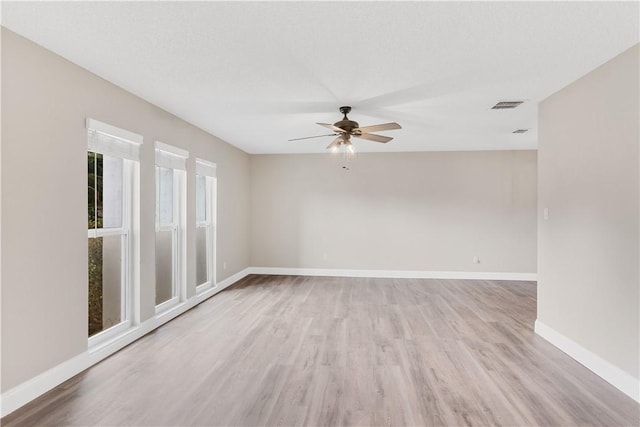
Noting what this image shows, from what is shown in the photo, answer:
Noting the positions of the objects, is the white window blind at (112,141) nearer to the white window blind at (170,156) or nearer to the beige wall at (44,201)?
the beige wall at (44,201)

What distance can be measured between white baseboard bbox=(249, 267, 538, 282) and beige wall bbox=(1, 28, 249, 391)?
466cm

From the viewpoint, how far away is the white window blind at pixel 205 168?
5.20m

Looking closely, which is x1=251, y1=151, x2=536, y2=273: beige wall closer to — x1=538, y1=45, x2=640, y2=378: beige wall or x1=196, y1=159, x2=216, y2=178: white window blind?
x1=196, y1=159, x2=216, y2=178: white window blind

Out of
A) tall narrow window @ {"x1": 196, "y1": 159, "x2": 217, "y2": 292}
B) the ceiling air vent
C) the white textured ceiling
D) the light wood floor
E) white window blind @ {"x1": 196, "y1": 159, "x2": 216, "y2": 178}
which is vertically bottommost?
the light wood floor

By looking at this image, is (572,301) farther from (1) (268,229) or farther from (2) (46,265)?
(1) (268,229)

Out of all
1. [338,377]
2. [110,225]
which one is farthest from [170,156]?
[338,377]

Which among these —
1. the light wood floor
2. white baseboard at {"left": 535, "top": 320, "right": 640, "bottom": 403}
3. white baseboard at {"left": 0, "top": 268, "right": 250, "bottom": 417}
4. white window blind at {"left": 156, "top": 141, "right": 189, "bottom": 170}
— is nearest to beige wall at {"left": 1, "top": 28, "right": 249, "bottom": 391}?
white baseboard at {"left": 0, "top": 268, "right": 250, "bottom": 417}

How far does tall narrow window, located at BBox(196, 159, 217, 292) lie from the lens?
5.50 metres

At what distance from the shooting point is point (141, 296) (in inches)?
150

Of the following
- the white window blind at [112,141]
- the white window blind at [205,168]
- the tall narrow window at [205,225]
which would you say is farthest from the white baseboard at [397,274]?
the white window blind at [112,141]

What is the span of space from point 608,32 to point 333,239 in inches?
219

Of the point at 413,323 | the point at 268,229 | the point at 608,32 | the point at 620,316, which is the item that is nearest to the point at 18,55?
the point at 608,32

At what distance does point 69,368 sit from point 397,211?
581cm

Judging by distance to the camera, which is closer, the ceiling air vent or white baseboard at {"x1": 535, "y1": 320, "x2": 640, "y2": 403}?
white baseboard at {"x1": 535, "y1": 320, "x2": 640, "y2": 403}
